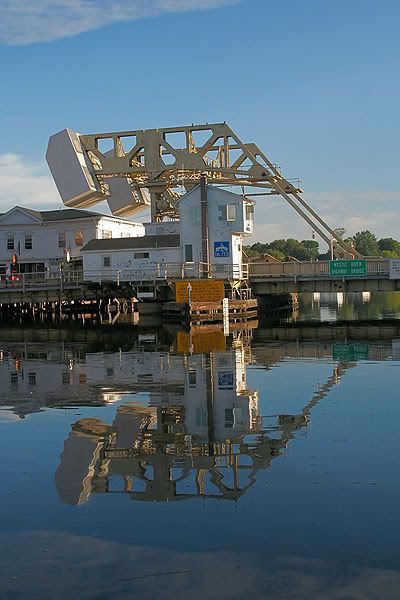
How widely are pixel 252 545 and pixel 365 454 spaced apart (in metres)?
4.25

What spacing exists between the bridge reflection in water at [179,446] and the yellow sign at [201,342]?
34.2ft

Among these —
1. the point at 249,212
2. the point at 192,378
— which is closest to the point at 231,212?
the point at 249,212

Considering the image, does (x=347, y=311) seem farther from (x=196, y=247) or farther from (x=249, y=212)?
(x=196, y=247)

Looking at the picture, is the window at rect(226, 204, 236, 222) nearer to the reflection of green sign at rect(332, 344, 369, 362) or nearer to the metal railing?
the metal railing

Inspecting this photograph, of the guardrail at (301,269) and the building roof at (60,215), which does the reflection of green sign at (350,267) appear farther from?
the building roof at (60,215)

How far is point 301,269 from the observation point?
5144 centimetres

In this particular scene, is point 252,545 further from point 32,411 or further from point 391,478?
point 32,411

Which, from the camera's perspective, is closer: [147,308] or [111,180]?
[147,308]

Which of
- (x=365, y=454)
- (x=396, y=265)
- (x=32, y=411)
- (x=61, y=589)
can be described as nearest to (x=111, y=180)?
(x=396, y=265)

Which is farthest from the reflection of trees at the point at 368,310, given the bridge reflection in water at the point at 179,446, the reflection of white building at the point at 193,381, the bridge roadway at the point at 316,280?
the bridge reflection in water at the point at 179,446

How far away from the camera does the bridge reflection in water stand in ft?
34.6

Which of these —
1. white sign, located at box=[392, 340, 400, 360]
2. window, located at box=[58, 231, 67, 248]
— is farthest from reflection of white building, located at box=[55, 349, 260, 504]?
window, located at box=[58, 231, 67, 248]

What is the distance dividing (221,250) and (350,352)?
24510 mm

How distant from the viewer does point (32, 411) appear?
54.9ft
